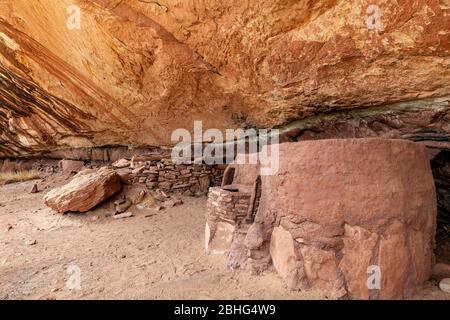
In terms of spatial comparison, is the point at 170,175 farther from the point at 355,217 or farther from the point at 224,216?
the point at 355,217

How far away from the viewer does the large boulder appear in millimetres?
5035

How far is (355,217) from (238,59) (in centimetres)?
255

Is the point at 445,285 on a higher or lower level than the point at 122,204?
lower

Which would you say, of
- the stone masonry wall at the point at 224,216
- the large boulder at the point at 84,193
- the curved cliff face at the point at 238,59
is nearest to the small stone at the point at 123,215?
the large boulder at the point at 84,193

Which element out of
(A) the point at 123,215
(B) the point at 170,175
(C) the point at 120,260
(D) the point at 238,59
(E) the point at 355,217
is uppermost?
(D) the point at 238,59

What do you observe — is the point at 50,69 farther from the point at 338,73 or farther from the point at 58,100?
the point at 338,73

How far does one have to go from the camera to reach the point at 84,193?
5121mm

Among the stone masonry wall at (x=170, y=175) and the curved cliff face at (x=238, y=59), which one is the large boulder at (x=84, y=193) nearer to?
the stone masonry wall at (x=170, y=175)

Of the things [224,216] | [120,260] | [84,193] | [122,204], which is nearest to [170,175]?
[122,204]

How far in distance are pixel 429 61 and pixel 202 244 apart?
3462 mm

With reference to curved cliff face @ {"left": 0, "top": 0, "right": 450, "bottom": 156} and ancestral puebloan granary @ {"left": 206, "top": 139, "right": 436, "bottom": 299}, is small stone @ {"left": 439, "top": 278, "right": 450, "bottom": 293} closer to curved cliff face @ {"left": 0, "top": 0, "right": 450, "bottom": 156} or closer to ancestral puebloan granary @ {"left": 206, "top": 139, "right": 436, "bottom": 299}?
ancestral puebloan granary @ {"left": 206, "top": 139, "right": 436, "bottom": 299}

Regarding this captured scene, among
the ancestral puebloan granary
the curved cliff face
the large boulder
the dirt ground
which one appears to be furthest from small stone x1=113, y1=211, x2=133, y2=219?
the ancestral puebloan granary

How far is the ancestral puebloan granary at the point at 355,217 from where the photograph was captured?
2225 mm

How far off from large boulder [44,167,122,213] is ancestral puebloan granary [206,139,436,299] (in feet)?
12.9
